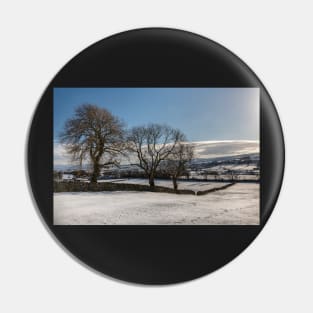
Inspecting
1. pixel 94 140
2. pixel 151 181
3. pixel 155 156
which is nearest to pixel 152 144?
pixel 155 156

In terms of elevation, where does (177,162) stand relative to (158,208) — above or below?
above

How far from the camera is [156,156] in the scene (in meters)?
2.14

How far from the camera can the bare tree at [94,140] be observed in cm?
212

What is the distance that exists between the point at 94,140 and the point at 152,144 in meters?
0.30

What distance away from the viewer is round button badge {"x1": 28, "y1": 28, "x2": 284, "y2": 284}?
82.9 inches

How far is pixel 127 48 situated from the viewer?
212 centimetres

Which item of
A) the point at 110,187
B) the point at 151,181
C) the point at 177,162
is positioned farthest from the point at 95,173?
the point at 177,162

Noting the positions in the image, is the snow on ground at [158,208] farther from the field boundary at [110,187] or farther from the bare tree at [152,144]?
the bare tree at [152,144]

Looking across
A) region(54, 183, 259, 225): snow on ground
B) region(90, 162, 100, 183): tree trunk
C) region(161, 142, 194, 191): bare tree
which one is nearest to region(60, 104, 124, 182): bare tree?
region(90, 162, 100, 183): tree trunk

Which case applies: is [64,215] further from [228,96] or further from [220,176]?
[228,96]

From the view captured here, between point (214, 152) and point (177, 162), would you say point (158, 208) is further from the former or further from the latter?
point (214, 152)

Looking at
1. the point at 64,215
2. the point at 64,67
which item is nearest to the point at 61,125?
the point at 64,67

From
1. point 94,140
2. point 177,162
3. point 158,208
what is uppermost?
point 94,140

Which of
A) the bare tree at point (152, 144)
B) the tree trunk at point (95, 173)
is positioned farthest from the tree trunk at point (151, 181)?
the tree trunk at point (95, 173)
